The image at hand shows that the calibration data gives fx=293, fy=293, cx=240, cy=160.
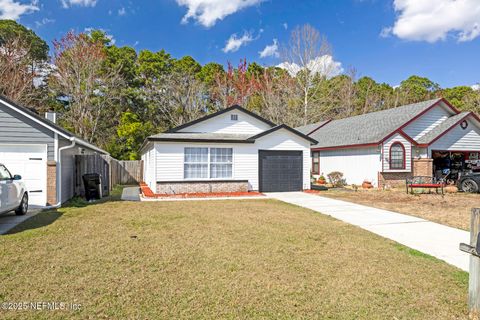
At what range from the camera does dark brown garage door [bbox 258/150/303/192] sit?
1617 centimetres

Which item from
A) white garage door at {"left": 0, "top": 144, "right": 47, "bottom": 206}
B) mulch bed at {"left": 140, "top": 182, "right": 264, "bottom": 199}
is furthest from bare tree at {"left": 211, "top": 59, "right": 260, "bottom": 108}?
white garage door at {"left": 0, "top": 144, "right": 47, "bottom": 206}

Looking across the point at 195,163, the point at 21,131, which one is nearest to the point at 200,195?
the point at 195,163

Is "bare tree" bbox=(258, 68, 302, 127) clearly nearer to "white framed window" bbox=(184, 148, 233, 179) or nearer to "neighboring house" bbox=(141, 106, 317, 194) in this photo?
"neighboring house" bbox=(141, 106, 317, 194)

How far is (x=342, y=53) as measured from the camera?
105 ft

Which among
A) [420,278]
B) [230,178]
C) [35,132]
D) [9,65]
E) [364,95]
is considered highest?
[364,95]

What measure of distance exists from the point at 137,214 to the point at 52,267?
4.65 m

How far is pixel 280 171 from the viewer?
16438 mm

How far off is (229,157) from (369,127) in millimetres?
11179

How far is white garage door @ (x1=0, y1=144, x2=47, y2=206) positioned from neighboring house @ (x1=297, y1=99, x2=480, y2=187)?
17.0 metres

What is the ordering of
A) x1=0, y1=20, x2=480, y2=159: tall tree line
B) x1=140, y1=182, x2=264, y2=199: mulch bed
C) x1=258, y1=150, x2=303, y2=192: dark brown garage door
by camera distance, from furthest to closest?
x1=0, y1=20, x2=480, y2=159: tall tree line
x1=258, y1=150, x2=303, y2=192: dark brown garage door
x1=140, y1=182, x2=264, y2=199: mulch bed

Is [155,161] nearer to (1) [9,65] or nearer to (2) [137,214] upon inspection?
(2) [137,214]

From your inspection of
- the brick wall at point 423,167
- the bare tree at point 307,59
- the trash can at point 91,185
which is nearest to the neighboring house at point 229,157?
the trash can at point 91,185

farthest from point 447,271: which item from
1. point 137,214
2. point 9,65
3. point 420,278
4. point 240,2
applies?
point 9,65

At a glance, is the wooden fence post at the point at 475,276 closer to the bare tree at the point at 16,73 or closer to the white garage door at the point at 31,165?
the white garage door at the point at 31,165
